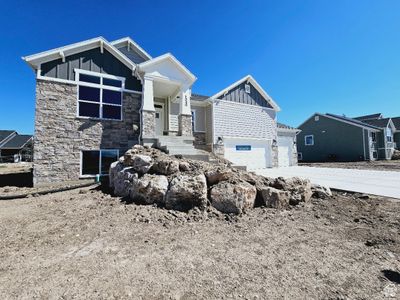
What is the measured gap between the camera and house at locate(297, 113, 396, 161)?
74.4 feet

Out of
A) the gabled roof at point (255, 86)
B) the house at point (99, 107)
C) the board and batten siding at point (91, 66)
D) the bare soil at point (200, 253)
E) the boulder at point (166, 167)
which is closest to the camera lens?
the bare soil at point (200, 253)

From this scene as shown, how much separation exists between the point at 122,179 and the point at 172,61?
22.4 feet

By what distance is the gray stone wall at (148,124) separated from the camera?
30.7 ft

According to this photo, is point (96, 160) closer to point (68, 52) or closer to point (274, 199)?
point (68, 52)

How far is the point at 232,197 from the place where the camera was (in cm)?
481

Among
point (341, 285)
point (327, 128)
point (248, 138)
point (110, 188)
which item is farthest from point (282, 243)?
point (327, 128)

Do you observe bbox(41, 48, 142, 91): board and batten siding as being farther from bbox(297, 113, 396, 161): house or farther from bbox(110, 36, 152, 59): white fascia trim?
bbox(297, 113, 396, 161): house

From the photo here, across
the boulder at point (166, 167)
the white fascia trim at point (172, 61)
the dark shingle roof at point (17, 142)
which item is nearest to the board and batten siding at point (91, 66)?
the white fascia trim at point (172, 61)

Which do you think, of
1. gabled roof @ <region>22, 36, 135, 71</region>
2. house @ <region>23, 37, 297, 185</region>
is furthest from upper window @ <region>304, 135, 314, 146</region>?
gabled roof @ <region>22, 36, 135, 71</region>

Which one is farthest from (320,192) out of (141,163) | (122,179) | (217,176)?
(122,179)

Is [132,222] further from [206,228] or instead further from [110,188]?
[110,188]

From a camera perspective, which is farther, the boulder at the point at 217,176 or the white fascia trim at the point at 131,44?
the white fascia trim at the point at 131,44

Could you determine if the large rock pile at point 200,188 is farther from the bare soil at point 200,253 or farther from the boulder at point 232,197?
the bare soil at point 200,253

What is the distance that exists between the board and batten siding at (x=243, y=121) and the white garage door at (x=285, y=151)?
1.29m
